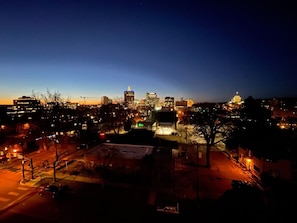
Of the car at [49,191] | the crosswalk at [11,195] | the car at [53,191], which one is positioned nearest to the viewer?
the crosswalk at [11,195]

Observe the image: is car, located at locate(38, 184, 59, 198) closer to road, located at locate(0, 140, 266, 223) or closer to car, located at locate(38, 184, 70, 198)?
car, located at locate(38, 184, 70, 198)

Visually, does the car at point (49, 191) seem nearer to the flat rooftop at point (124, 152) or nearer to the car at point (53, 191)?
the car at point (53, 191)

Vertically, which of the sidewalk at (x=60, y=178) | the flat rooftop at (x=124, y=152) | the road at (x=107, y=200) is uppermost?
the flat rooftop at (x=124, y=152)

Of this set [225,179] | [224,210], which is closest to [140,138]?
[225,179]

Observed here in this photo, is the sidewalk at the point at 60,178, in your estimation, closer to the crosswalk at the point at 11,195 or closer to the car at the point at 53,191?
the crosswalk at the point at 11,195

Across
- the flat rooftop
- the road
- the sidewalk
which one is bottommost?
the road

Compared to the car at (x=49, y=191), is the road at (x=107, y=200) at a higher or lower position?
lower

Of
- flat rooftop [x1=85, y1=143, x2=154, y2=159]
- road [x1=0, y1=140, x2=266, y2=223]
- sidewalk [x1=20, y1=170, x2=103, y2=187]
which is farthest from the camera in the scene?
flat rooftop [x1=85, y1=143, x2=154, y2=159]

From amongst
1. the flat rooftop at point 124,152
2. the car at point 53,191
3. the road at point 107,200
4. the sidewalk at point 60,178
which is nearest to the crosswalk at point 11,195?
the road at point 107,200

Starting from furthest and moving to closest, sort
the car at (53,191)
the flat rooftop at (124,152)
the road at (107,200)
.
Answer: the flat rooftop at (124,152), the car at (53,191), the road at (107,200)

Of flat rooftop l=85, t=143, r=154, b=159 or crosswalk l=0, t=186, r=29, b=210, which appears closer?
crosswalk l=0, t=186, r=29, b=210

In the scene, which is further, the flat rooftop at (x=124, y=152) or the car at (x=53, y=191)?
the flat rooftop at (x=124, y=152)

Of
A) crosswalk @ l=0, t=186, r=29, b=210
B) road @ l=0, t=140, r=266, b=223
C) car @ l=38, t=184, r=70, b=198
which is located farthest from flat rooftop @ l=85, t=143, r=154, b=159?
crosswalk @ l=0, t=186, r=29, b=210

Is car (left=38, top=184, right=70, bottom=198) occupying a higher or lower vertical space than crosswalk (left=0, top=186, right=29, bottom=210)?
higher
